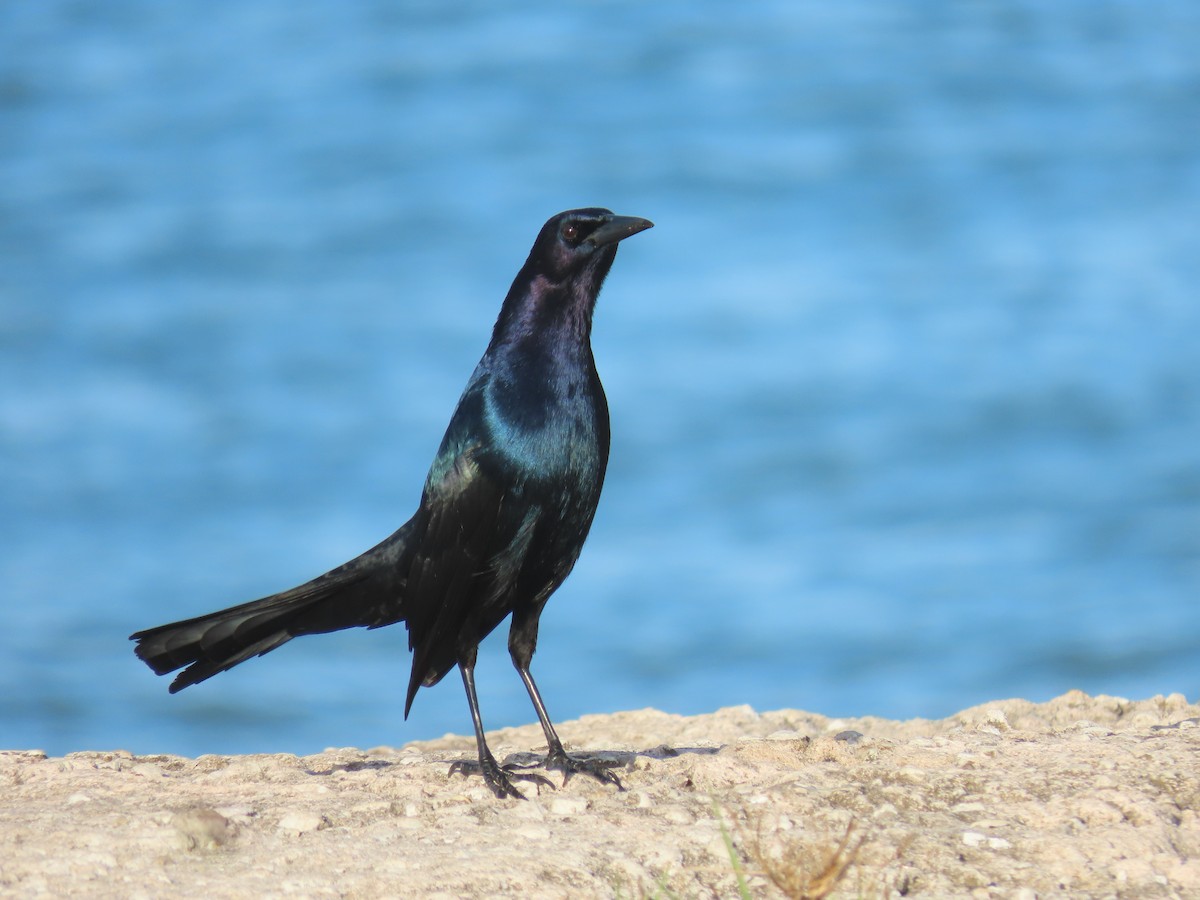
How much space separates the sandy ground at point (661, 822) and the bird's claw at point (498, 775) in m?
0.05

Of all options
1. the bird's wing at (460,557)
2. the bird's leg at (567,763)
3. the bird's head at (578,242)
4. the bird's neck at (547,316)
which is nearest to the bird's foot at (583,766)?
the bird's leg at (567,763)

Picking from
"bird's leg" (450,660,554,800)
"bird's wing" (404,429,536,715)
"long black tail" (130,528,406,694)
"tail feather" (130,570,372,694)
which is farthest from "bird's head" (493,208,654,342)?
"bird's leg" (450,660,554,800)

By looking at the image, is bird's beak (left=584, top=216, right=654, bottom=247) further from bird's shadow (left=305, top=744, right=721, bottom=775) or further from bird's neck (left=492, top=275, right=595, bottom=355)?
bird's shadow (left=305, top=744, right=721, bottom=775)

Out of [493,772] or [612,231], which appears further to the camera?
[612,231]

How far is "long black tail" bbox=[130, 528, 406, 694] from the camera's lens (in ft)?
16.6

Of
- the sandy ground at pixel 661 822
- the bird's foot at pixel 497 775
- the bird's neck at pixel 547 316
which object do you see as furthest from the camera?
the bird's neck at pixel 547 316

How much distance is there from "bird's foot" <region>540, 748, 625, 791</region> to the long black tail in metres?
0.83

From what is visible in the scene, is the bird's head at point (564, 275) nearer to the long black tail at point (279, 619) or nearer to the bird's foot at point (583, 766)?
the long black tail at point (279, 619)

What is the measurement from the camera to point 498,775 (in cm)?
445

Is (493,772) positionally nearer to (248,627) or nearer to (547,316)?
(248,627)

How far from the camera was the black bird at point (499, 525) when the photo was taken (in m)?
4.67

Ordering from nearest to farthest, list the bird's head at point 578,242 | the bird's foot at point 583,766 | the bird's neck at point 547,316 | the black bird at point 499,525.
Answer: the bird's foot at point 583,766
the black bird at point 499,525
the bird's neck at point 547,316
the bird's head at point 578,242

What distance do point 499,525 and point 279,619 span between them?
988mm

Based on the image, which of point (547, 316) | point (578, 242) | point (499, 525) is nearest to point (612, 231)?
point (578, 242)
